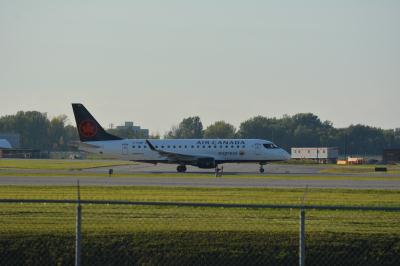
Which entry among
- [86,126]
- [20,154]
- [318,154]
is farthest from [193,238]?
[20,154]

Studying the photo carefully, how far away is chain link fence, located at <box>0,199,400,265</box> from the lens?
65.1 feet

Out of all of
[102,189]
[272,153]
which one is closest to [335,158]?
[272,153]

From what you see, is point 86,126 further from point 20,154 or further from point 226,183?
point 20,154

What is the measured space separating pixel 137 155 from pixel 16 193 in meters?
41.0

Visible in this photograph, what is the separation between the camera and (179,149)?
254ft

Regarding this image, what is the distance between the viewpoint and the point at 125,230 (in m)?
21.6

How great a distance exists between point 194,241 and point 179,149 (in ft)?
186

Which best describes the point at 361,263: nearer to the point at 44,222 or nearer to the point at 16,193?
the point at 44,222

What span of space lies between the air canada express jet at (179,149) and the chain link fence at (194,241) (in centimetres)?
5241

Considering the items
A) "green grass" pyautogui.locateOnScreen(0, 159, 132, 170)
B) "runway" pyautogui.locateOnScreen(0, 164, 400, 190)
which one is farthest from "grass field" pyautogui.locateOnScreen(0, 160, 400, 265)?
"green grass" pyautogui.locateOnScreen(0, 159, 132, 170)

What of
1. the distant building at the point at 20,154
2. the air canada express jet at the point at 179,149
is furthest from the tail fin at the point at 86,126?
the distant building at the point at 20,154

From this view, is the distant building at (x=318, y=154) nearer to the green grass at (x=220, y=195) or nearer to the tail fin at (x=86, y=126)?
the tail fin at (x=86, y=126)

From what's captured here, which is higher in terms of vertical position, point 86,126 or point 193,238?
point 86,126

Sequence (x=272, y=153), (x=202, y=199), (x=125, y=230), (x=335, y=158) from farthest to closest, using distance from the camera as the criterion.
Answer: (x=335, y=158) < (x=272, y=153) < (x=202, y=199) < (x=125, y=230)
